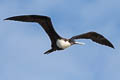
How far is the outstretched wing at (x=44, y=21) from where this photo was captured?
29.6m

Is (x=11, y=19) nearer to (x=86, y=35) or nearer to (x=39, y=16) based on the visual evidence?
(x=39, y=16)

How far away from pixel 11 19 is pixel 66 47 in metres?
4.25

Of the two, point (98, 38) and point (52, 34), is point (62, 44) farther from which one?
point (98, 38)

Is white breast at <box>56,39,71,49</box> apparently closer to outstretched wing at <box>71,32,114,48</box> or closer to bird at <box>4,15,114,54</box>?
bird at <box>4,15,114,54</box>

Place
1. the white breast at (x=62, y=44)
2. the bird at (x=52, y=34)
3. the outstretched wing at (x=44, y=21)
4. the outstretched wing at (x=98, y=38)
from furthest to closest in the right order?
the outstretched wing at (x=98, y=38) → the white breast at (x=62, y=44) → the bird at (x=52, y=34) → the outstretched wing at (x=44, y=21)

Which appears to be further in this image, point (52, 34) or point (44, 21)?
point (52, 34)

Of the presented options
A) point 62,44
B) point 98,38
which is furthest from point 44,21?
point 98,38

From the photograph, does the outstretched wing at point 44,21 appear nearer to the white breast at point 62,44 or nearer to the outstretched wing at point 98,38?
the white breast at point 62,44

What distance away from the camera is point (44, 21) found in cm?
3025

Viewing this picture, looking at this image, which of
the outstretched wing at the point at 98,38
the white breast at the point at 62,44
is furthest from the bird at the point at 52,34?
the outstretched wing at the point at 98,38

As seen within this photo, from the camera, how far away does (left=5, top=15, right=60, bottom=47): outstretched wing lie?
2959 centimetres

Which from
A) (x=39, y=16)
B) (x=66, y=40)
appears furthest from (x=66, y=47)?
(x=39, y=16)

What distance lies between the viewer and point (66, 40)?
1205 inches

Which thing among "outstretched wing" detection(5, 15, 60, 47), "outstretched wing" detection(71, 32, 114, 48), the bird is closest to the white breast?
the bird
